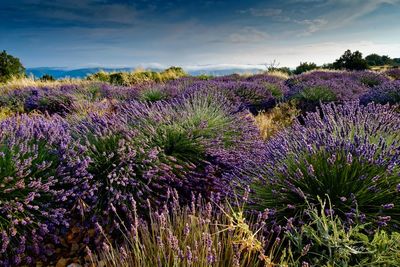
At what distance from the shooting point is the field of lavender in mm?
1804

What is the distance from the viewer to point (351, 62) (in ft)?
94.9

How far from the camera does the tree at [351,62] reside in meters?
28.0

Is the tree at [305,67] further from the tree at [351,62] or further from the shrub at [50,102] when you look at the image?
the shrub at [50,102]

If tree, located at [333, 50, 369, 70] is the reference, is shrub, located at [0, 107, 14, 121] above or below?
below

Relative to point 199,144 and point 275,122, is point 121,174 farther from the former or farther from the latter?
point 275,122

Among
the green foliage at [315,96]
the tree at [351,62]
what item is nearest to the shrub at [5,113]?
the green foliage at [315,96]

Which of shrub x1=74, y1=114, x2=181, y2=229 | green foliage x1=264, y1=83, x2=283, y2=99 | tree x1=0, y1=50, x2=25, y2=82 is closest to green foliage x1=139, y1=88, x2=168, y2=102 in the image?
green foliage x1=264, y1=83, x2=283, y2=99

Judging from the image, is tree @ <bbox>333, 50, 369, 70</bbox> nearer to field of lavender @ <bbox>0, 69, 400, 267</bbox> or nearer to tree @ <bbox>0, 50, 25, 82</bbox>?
field of lavender @ <bbox>0, 69, 400, 267</bbox>

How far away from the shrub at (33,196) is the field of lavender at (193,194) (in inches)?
0.4

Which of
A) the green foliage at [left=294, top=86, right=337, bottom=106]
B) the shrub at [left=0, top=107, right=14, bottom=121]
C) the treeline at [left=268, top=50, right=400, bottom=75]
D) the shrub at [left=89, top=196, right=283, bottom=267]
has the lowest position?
the shrub at [left=89, top=196, right=283, bottom=267]

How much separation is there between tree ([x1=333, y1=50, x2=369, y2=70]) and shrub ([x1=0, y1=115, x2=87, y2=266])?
96.8 ft

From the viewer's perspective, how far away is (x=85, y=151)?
113 inches

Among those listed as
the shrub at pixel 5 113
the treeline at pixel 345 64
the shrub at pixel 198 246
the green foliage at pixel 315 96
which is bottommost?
the shrub at pixel 198 246

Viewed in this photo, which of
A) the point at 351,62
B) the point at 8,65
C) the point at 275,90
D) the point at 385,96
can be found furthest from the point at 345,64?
the point at 8,65
